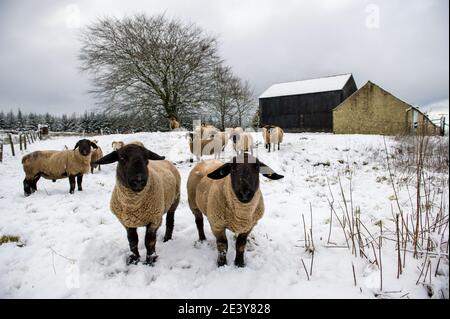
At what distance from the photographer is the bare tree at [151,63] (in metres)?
23.2

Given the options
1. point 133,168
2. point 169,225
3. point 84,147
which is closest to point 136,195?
point 133,168

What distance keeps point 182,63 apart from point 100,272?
22.7m

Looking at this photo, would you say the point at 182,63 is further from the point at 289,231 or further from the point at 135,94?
the point at 289,231

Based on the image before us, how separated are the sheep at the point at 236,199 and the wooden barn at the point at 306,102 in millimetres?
32913

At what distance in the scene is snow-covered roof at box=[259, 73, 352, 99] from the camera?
34656 millimetres

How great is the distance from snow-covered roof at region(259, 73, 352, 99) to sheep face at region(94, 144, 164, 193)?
34.3 m

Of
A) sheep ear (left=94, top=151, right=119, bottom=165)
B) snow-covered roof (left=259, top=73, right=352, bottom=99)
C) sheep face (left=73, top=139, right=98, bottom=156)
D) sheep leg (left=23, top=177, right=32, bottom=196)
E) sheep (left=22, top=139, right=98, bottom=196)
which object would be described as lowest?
sheep leg (left=23, top=177, right=32, bottom=196)

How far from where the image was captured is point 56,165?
26.6ft

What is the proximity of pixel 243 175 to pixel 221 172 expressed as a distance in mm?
415

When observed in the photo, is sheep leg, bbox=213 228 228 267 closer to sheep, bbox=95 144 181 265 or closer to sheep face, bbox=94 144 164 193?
sheep, bbox=95 144 181 265

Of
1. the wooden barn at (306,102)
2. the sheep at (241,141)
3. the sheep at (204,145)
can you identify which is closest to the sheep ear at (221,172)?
the sheep at (204,145)

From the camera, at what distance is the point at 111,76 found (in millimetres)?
23109

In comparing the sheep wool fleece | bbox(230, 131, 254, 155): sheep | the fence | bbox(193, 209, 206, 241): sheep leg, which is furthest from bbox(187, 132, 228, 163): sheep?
the fence
